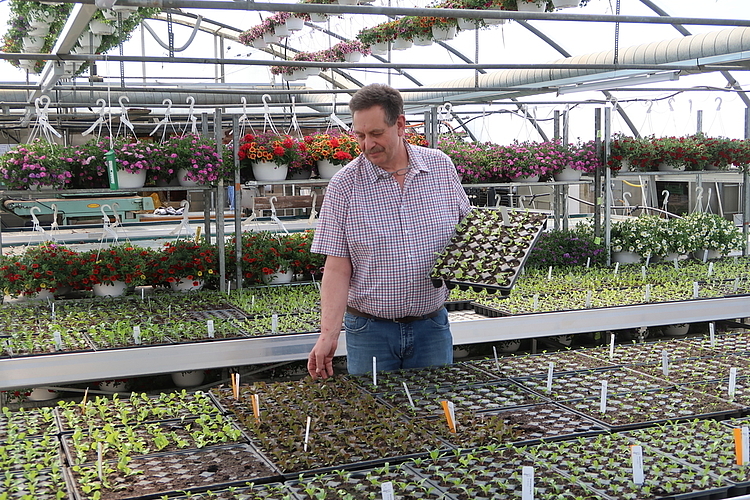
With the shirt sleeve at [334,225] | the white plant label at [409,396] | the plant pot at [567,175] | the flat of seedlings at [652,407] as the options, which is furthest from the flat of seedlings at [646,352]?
the plant pot at [567,175]

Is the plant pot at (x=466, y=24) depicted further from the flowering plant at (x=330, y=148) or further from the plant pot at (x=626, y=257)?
the plant pot at (x=626, y=257)

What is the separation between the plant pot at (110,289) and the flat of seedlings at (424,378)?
10.2 ft

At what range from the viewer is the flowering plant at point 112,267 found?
5062 millimetres

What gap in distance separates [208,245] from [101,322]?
1254 millimetres

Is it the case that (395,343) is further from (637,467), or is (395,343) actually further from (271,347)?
(271,347)

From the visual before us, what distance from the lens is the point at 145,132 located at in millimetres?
14859

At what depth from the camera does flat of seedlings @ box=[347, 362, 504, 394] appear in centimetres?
250

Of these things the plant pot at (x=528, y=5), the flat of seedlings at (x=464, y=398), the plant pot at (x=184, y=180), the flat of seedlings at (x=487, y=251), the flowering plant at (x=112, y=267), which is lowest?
the flat of seedlings at (x=464, y=398)

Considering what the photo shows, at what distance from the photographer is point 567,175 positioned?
6.55 meters

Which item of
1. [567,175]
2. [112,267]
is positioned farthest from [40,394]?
[567,175]

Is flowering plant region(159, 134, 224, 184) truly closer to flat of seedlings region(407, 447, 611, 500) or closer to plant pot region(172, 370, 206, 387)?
plant pot region(172, 370, 206, 387)

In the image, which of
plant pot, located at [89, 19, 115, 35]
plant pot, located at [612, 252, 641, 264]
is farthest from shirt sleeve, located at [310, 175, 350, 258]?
plant pot, located at [612, 252, 641, 264]

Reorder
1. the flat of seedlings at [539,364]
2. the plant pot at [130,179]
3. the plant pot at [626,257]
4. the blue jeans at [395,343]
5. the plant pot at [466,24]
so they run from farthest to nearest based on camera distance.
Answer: the plant pot at [626,257], the plant pot at [466,24], the plant pot at [130,179], the flat of seedlings at [539,364], the blue jeans at [395,343]

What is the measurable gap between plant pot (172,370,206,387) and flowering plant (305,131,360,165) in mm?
1980
